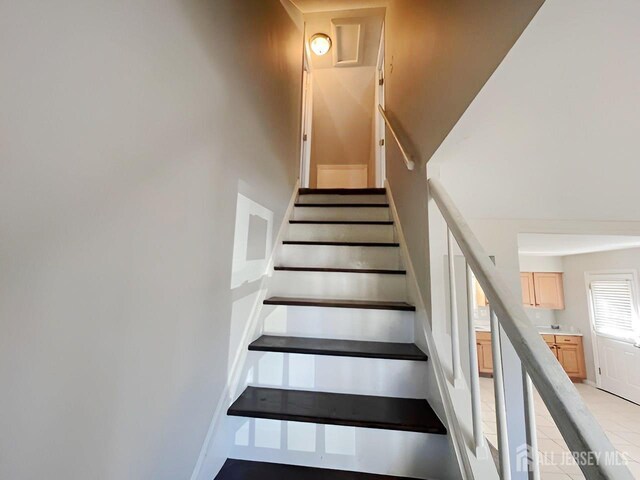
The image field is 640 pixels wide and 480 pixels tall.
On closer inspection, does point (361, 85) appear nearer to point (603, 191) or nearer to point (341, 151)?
point (341, 151)

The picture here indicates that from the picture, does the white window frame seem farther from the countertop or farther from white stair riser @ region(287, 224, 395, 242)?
white stair riser @ region(287, 224, 395, 242)

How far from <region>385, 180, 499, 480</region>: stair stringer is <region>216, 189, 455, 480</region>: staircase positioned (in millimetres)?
46

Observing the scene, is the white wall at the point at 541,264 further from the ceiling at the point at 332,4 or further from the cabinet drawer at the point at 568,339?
the ceiling at the point at 332,4

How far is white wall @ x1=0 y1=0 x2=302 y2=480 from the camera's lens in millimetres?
457

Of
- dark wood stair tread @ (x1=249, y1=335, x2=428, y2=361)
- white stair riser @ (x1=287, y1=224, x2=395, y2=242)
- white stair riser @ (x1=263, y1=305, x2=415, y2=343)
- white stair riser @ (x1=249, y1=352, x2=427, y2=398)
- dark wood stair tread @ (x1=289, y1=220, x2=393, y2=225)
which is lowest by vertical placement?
white stair riser @ (x1=249, y1=352, x2=427, y2=398)

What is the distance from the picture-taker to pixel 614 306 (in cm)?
477

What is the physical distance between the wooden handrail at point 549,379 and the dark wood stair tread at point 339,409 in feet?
1.94

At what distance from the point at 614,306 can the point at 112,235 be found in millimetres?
6974

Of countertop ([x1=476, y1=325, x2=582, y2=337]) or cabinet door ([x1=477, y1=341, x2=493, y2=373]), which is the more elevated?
countertop ([x1=476, y1=325, x2=582, y2=337])

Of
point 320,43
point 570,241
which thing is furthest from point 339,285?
point 570,241

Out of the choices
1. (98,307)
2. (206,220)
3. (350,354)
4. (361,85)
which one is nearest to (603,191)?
(350,354)

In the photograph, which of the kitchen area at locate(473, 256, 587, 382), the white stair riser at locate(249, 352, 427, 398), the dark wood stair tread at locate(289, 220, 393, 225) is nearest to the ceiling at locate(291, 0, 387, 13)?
the dark wood stair tread at locate(289, 220, 393, 225)

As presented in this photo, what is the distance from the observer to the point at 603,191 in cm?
152

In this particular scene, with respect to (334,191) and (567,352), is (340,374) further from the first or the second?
(567,352)
